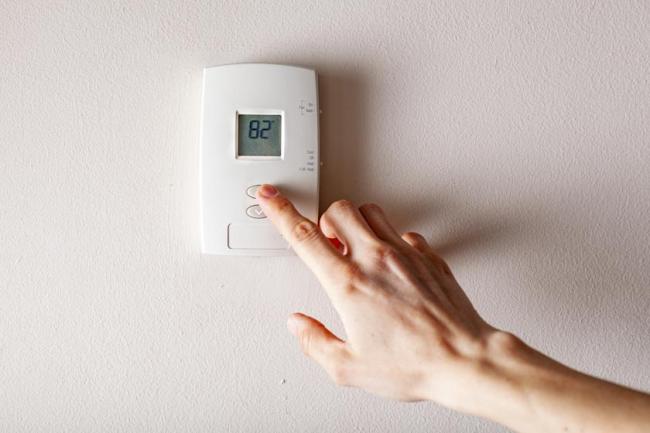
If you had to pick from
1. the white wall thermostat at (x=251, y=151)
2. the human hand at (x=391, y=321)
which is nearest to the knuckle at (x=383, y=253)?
the human hand at (x=391, y=321)

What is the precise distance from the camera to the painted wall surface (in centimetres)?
71

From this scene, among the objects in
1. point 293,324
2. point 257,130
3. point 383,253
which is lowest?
point 293,324

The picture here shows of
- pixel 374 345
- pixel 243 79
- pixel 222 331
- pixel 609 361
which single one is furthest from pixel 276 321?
pixel 609 361

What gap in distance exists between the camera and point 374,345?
1.96ft

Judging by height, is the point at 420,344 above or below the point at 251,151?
below

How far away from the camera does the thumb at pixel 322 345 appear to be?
62cm

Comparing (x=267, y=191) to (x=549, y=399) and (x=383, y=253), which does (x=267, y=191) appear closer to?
(x=383, y=253)

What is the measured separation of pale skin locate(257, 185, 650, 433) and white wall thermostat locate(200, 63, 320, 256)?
31mm

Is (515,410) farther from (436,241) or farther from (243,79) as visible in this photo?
(243,79)

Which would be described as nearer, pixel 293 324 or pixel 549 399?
pixel 549 399

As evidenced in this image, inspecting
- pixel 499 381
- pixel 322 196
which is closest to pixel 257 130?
pixel 322 196

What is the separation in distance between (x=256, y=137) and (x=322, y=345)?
253 mm

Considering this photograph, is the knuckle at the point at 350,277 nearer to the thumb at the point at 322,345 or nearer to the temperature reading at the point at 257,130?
the thumb at the point at 322,345

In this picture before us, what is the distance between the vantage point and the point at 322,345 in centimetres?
63
